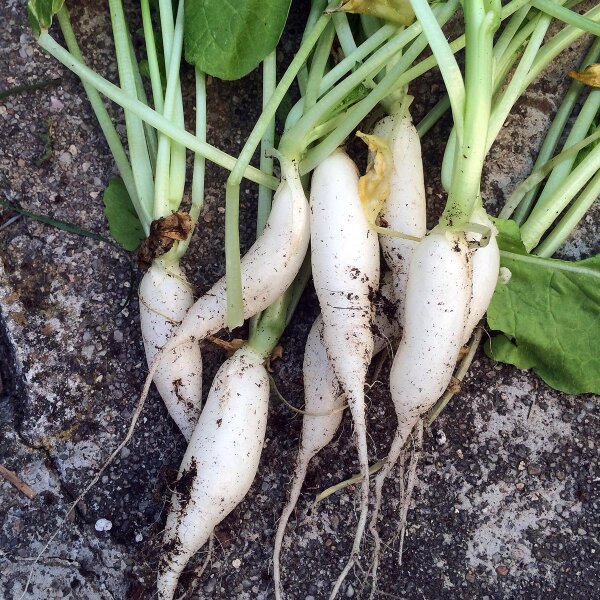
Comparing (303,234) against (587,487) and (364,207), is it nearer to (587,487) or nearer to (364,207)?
(364,207)

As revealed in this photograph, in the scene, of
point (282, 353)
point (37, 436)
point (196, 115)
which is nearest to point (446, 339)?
point (282, 353)

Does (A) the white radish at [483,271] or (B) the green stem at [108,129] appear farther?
(B) the green stem at [108,129]

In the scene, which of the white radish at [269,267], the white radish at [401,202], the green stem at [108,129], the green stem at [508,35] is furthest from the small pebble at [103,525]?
the green stem at [508,35]

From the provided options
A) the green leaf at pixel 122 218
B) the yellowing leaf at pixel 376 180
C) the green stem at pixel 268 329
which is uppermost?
the yellowing leaf at pixel 376 180

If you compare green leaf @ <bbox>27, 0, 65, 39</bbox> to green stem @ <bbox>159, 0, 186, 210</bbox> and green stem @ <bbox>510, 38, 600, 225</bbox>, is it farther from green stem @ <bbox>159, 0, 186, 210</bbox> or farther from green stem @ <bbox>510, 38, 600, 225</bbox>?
green stem @ <bbox>510, 38, 600, 225</bbox>

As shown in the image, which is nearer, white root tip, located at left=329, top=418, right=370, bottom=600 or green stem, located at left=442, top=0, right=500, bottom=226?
green stem, located at left=442, top=0, right=500, bottom=226

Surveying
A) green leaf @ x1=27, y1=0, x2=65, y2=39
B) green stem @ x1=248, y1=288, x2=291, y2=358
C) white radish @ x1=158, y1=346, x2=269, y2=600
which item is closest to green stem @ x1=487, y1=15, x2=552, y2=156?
green stem @ x1=248, y1=288, x2=291, y2=358

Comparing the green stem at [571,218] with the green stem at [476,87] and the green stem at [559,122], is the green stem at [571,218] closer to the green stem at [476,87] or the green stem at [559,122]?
the green stem at [559,122]
